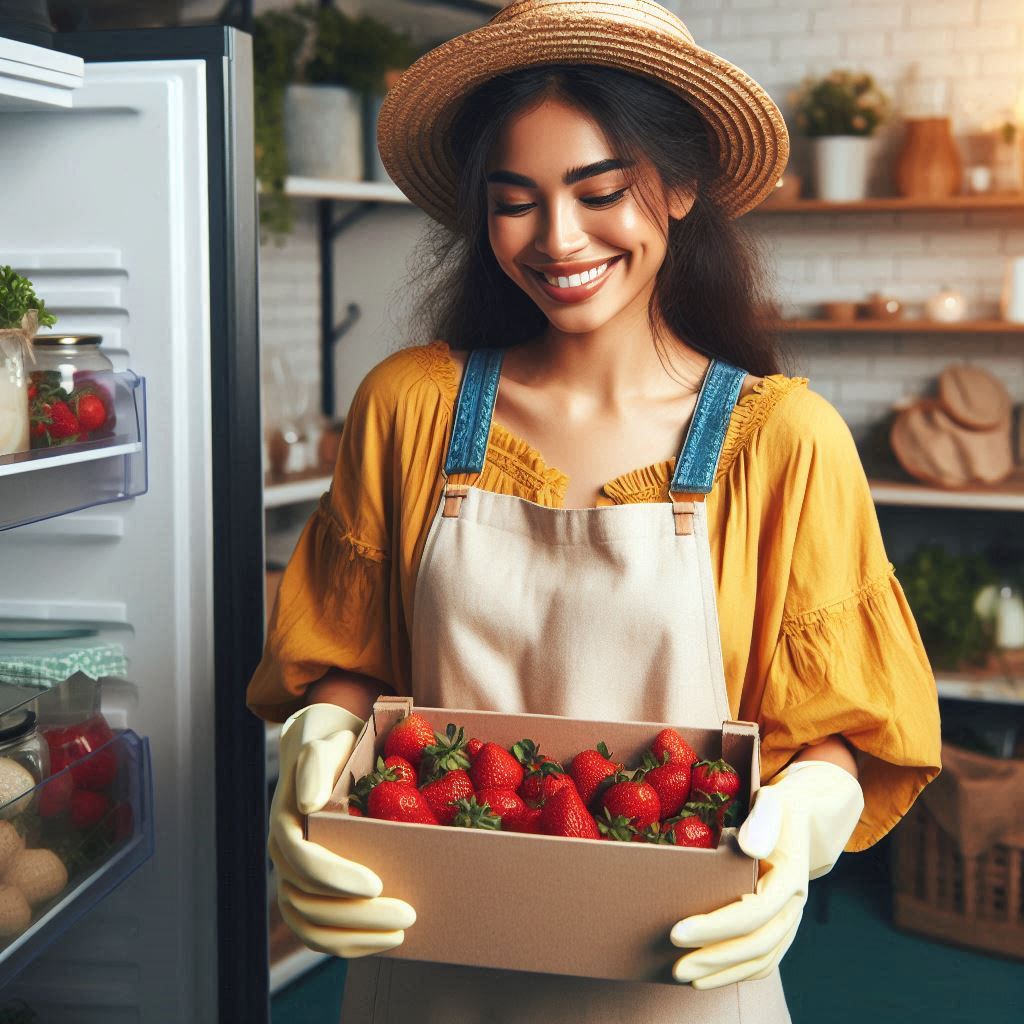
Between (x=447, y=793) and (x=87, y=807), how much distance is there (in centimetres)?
68

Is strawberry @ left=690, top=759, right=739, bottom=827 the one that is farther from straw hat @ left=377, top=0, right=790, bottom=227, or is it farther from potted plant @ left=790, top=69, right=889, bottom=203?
potted plant @ left=790, top=69, right=889, bottom=203

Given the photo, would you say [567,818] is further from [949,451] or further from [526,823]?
[949,451]

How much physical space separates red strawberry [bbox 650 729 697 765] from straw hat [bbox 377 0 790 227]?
2.12ft

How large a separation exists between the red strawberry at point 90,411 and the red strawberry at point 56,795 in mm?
418

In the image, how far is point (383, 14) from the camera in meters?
3.42

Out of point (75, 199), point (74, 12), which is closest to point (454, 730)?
point (75, 199)

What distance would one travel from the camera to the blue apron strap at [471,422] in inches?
51.0

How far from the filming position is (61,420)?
1437 millimetres

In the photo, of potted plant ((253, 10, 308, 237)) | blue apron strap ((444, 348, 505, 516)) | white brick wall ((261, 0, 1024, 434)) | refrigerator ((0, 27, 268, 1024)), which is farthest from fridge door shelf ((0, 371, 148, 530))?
white brick wall ((261, 0, 1024, 434))

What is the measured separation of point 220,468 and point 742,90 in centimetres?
84

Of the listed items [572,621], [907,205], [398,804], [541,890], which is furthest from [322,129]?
[541,890]

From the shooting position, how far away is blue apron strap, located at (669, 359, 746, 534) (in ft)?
4.08

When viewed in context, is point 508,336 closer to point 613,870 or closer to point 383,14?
point 613,870

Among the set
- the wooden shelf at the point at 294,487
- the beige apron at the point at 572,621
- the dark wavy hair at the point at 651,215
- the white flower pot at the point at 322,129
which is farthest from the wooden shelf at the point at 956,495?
the beige apron at the point at 572,621
